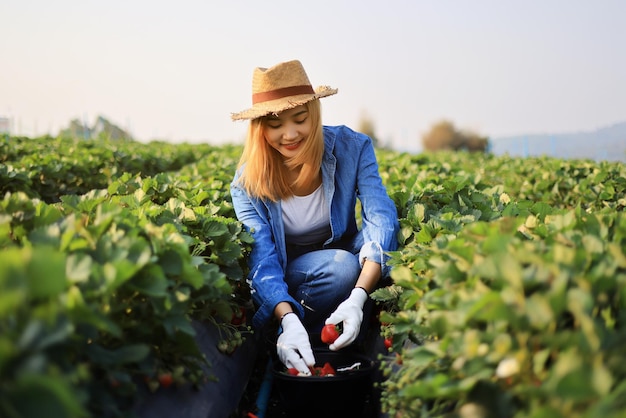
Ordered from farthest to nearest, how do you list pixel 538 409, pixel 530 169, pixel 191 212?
pixel 530 169, pixel 191 212, pixel 538 409

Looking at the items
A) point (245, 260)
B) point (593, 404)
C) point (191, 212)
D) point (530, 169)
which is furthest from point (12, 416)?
point (530, 169)

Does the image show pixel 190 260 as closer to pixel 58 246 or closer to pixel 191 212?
pixel 58 246

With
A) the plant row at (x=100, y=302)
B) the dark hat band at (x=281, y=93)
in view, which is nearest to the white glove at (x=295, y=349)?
the plant row at (x=100, y=302)

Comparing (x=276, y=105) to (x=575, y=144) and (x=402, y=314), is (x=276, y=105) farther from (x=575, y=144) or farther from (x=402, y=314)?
(x=575, y=144)

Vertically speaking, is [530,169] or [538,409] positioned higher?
[538,409]

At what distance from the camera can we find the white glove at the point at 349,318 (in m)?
2.99

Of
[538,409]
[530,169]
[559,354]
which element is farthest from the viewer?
[530,169]

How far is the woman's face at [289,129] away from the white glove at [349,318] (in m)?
0.91

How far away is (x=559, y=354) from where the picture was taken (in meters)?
1.51

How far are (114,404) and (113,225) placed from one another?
0.69 metres

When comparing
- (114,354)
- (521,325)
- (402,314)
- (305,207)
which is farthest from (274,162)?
(521,325)

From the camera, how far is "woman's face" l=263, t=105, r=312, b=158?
3.39m

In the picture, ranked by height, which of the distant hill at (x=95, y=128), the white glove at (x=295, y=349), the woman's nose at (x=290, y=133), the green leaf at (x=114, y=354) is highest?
the woman's nose at (x=290, y=133)

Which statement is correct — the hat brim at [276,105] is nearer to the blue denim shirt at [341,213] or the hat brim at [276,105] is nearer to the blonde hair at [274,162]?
the blonde hair at [274,162]
